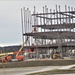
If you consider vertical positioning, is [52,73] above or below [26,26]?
below

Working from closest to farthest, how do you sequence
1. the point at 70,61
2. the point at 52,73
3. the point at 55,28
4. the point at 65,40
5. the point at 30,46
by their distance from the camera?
the point at 52,73
the point at 70,61
the point at 30,46
the point at 65,40
the point at 55,28

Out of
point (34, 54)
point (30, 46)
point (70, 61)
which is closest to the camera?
point (70, 61)

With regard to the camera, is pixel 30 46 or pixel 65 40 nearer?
pixel 30 46

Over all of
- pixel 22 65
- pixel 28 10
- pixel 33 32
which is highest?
pixel 28 10

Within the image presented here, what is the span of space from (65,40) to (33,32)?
7.61m

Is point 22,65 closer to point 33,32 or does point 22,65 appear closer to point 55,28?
point 33,32

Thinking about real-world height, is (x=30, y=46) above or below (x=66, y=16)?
below

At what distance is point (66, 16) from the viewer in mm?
80000

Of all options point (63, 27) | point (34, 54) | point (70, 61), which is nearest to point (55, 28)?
point (63, 27)

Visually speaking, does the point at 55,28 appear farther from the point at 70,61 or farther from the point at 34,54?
the point at 70,61

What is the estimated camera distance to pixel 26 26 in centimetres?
7262

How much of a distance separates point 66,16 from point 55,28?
417 centimetres

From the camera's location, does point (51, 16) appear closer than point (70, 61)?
No

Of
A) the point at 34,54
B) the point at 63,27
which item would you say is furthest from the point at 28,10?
the point at 34,54
